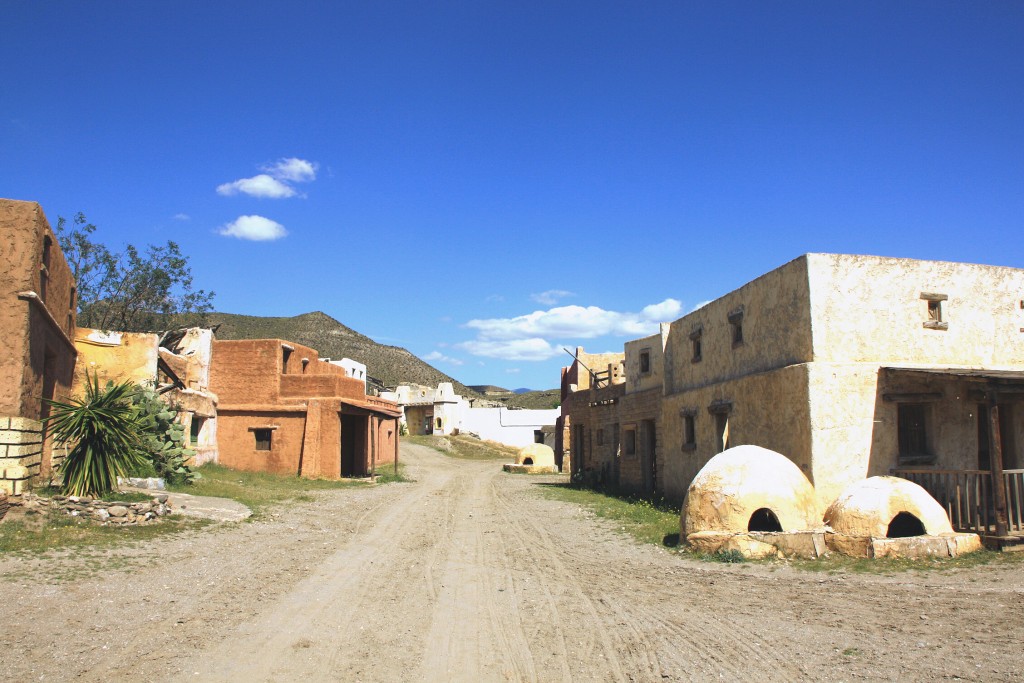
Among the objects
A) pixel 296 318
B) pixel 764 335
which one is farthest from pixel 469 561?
pixel 296 318

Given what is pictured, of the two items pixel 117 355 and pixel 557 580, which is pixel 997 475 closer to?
pixel 557 580

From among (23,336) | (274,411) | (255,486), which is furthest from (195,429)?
(23,336)

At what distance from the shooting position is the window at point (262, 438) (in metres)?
28.0

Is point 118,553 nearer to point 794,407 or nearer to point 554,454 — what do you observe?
point 794,407

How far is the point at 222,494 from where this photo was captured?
1853 centimetres

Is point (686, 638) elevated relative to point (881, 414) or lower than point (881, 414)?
lower

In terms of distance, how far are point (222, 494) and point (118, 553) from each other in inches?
307

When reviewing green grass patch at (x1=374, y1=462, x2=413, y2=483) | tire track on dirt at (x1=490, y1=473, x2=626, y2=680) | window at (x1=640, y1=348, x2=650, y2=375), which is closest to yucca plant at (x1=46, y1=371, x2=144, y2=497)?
tire track on dirt at (x1=490, y1=473, x2=626, y2=680)

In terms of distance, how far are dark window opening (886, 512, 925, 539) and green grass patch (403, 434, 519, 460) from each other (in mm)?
37926

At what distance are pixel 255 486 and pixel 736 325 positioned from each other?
48.6ft

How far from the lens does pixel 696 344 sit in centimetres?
2017

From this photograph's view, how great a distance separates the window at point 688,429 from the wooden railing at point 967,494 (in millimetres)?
6151

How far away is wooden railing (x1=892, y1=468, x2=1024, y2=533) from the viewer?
12.3 m

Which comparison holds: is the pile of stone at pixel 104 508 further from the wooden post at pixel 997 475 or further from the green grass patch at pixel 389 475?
the green grass patch at pixel 389 475
